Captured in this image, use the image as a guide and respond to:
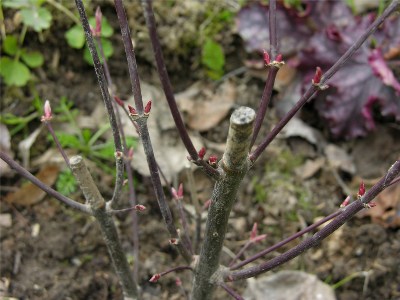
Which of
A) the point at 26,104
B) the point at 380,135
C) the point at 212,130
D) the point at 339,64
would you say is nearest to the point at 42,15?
the point at 26,104

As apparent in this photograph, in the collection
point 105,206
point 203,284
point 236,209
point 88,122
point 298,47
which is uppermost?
point 298,47

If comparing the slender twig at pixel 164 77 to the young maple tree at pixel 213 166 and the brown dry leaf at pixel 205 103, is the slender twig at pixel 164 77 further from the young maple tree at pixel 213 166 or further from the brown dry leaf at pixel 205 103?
the brown dry leaf at pixel 205 103

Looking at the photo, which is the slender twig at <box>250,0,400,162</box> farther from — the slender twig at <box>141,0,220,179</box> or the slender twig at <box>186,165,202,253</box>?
the slender twig at <box>186,165,202,253</box>

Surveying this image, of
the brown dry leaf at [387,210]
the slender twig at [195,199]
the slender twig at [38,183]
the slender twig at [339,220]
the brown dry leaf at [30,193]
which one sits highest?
the brown dry leaf at [387,210]

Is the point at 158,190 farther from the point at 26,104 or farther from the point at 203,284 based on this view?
the point at 26,104

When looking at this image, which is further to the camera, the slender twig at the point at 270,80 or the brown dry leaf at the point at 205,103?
the brown dry leaf at the point at 205,103

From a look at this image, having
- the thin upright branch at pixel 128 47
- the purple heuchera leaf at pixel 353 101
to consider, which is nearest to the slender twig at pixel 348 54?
the thin upright branch at pixel 128 47

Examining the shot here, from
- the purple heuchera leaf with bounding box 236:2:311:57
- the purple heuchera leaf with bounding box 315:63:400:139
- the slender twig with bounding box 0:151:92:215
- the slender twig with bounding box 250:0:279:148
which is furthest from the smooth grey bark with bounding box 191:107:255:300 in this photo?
the purple heuchera leaf with bounding box 236:2:311:57
